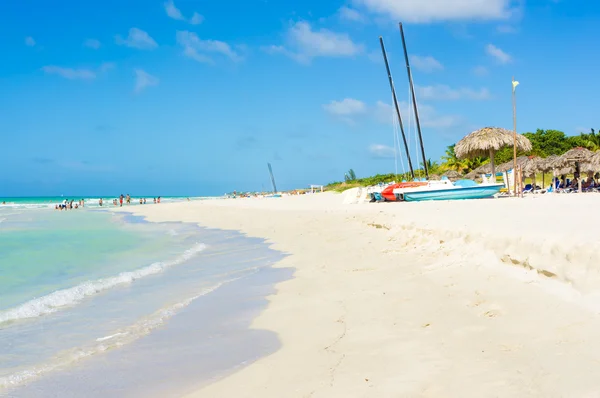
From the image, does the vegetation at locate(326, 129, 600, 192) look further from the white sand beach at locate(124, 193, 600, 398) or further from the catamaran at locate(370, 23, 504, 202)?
the white sand beach at locate(124, 193, 600, 398)

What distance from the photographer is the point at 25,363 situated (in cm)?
404

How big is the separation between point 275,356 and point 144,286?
419 cm

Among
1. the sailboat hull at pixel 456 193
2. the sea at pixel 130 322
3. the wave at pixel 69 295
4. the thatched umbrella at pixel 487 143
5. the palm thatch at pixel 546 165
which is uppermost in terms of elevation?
the thatched umbrella at pixel 487 143

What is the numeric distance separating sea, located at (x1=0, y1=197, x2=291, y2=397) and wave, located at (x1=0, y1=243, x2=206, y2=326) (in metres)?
0.02

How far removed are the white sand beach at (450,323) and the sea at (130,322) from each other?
1.27 ft

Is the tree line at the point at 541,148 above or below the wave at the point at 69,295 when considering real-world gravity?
above

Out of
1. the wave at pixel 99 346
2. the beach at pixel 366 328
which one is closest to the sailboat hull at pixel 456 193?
the beach at pixel 366 328

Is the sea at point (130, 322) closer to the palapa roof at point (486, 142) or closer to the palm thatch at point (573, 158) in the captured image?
the palapa roof at point (486, 142)

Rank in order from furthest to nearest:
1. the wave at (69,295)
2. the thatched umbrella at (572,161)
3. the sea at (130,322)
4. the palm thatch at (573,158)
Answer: the palm thatch at (573,158) < the thatched umbrella at (572,161) < the wave at (69,295) < the sea at (130,322)

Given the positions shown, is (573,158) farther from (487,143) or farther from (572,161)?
(487,143)

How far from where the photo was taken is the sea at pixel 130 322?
11.8 feet

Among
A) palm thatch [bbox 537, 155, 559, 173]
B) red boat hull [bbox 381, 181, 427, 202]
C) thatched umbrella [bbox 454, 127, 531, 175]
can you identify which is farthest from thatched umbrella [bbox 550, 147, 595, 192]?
red boat hull [bbox 381, 181, 427, 202]

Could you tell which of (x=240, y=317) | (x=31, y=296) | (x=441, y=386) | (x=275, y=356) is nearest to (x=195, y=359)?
(x=275, y=356)

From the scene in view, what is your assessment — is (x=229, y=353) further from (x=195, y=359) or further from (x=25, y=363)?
(x=25, y=363)
